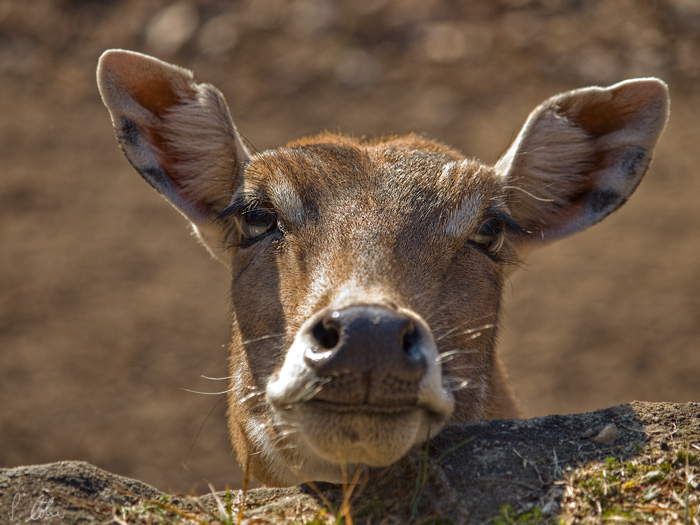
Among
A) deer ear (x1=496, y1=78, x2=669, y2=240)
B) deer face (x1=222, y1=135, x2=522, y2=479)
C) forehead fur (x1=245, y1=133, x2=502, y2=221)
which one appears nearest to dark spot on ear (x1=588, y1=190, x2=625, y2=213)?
deer ear (x1=496, y1=78, x2=669, y2=240)

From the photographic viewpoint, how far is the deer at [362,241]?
4039 millimetres

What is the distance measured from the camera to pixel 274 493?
454 centimetres

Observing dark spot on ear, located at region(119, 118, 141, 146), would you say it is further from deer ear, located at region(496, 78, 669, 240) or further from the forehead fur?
deer ear, located at region(496, 78, 669, 240)

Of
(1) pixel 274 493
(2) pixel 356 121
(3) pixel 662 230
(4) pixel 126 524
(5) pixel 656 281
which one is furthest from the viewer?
(2) pixel 356 121

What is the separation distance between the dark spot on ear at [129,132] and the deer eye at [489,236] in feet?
8.90

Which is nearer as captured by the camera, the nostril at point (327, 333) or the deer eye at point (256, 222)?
the nostril at point (327, 333)

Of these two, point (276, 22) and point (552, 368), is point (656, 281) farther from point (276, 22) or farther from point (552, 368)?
point (276, 22)

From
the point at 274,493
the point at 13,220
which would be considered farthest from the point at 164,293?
the point at 274,493

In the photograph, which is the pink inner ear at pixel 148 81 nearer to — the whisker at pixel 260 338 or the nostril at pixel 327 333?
the whisker at pixel 260 338

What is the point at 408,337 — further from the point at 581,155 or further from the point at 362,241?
the point at 581,155

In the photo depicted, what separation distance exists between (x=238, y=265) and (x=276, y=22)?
13.0 m

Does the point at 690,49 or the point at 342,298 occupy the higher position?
the point at 342,298
